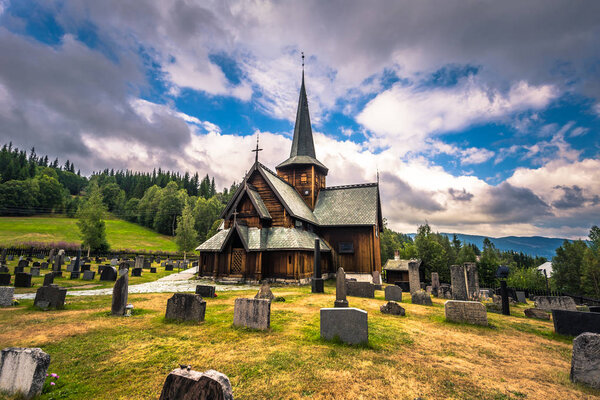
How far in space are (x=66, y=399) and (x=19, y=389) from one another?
70 cm

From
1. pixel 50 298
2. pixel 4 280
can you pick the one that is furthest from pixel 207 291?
pixel 4 280

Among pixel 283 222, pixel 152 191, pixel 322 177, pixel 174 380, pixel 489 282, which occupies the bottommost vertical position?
pixel 489 282

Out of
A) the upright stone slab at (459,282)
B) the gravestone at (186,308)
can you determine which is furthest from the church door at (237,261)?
the upright stone slab at (459,282)

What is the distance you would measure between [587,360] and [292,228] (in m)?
18.4

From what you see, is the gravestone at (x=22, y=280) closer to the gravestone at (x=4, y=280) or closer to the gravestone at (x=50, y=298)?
the gravestone at (x=4, y=280)

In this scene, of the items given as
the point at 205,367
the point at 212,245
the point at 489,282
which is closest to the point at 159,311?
the point at 205,367

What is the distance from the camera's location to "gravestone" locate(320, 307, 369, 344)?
Answer: 249 inches

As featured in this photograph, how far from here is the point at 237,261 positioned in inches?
813

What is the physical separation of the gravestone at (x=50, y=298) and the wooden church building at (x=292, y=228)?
1101 centimetres

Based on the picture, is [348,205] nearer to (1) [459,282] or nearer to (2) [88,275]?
(1) [459,282]

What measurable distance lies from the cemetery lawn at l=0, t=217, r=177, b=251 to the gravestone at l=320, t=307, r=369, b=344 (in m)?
54.0

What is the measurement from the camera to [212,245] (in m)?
21.6

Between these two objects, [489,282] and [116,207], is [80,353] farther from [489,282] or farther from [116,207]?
[116,207]

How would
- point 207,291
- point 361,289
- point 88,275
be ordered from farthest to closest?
point 88,275 → point 361,289 → point 207,291
